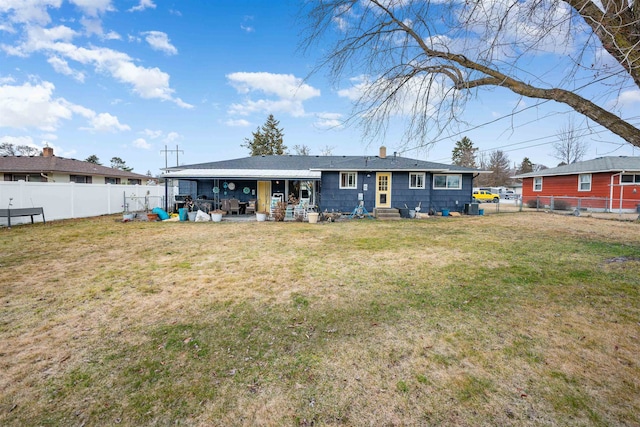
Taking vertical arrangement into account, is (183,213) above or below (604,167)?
below

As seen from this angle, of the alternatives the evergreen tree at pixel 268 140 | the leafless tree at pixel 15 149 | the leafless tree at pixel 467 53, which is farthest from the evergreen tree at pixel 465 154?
the leafless tree at pixel 15 149

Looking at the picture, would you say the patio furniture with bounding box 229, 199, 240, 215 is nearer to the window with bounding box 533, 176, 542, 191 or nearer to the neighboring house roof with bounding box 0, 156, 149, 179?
the neighboring house roof with bounding box 0, 156, 149, 179

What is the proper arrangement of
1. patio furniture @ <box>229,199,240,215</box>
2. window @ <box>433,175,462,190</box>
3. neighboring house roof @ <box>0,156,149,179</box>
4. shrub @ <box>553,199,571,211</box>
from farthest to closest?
shrub @ <box>553,199,571,211</box>
neighboring house roof @ <box>0,156,149,179</box>
window @ <box>433,175,462,190</box>
patio furniture @ <box>229,199,240,215</box>

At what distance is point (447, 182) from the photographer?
16.7 metres

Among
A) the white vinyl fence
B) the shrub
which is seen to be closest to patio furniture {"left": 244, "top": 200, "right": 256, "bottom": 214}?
the white vinyl fence

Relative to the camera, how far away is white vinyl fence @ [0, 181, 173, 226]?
36.6ft

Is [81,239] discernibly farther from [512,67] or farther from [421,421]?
[512,67]

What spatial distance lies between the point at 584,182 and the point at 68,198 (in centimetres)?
3193

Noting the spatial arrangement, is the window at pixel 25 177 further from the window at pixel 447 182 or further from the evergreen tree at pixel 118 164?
the evergreen tree at pixel 118 164

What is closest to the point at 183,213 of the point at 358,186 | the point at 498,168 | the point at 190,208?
the point at 190,208

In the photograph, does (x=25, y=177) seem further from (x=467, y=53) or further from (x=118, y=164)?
(x=118, y=164)

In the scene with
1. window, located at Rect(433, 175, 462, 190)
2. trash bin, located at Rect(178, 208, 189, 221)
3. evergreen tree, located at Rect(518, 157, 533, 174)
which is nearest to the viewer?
trash bin, located at Rect(178, 208, 189, 221)

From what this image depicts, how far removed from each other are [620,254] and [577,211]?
12.0 metres

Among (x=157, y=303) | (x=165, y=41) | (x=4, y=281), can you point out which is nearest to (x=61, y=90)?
(x=165, y=41)
